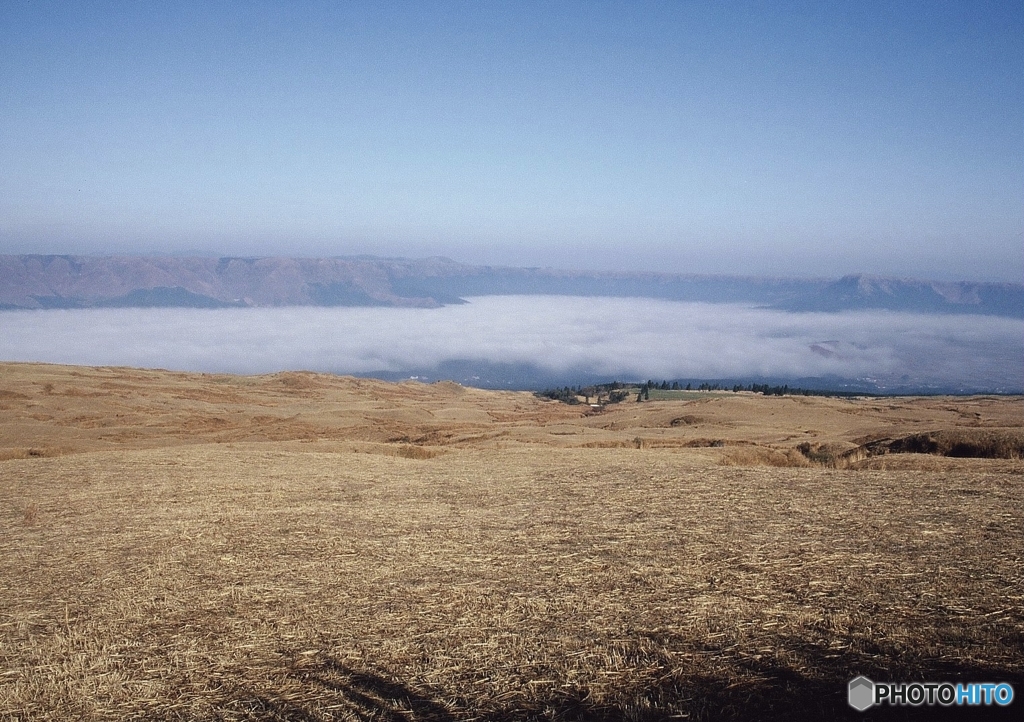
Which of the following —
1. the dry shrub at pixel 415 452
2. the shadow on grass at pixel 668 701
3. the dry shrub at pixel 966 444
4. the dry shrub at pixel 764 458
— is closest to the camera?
the shadow on grass at pixel 668 701

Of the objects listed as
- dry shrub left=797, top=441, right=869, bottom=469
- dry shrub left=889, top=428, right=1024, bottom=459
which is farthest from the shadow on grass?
dry shrub left=889, top=428, right=1024, bottom=459

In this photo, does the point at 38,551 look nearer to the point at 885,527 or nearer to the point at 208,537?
the point at 208,537

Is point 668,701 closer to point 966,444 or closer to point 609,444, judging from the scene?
point 966,444

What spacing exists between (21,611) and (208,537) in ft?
12.5

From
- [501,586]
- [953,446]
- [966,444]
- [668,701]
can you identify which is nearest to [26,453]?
[501,586]

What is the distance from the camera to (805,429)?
3962 cm

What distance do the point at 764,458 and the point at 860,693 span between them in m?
19.4

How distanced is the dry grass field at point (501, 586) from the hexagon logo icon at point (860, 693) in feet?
0.50

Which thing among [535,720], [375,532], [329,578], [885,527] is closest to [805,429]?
[885,527]

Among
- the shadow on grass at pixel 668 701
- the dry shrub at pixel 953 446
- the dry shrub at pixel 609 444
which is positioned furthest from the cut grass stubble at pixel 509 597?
the dry shrub at pixel 609 444

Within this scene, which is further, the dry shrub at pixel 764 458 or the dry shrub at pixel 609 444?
the dry shrub at pixel 609 444

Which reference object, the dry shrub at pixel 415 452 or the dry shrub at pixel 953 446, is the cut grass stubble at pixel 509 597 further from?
the dry shrub at pixel 415 452

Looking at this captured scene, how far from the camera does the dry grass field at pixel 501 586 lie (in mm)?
7035

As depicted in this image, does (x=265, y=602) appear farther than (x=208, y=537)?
No
